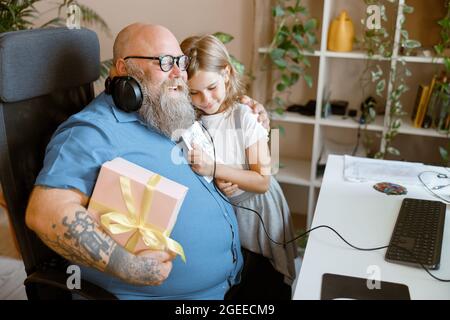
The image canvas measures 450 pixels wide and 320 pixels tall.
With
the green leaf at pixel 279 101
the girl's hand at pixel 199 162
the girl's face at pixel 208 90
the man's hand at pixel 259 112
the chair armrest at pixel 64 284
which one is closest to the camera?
Answer: the chair armrest at pixel 64 284

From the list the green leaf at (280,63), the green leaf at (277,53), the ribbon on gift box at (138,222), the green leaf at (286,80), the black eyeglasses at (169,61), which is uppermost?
the black eyeglasses at (169,61)

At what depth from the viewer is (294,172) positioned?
2.52 m

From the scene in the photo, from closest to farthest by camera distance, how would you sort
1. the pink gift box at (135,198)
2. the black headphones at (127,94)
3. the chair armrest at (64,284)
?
the pink gift box at (135,198)
the chair armrest at (64,284)
the black headphones at (127,94)

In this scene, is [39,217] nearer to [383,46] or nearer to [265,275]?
[265,275]

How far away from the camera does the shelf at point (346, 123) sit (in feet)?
7.39

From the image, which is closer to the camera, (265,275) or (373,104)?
(265,275)

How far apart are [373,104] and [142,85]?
1453 mm

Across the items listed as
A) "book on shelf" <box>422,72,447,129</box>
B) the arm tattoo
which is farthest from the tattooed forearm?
"book on shelf" <box>422,72,447,129</box>

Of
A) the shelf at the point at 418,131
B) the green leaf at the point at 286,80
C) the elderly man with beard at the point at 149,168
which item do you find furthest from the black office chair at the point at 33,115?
the shelf at the point at 418,131

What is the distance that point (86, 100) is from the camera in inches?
56.1

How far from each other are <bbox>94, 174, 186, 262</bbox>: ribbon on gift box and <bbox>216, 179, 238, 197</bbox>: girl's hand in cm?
46

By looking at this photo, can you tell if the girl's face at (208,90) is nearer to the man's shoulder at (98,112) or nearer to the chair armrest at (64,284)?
the man's shoulder at (98,112)
